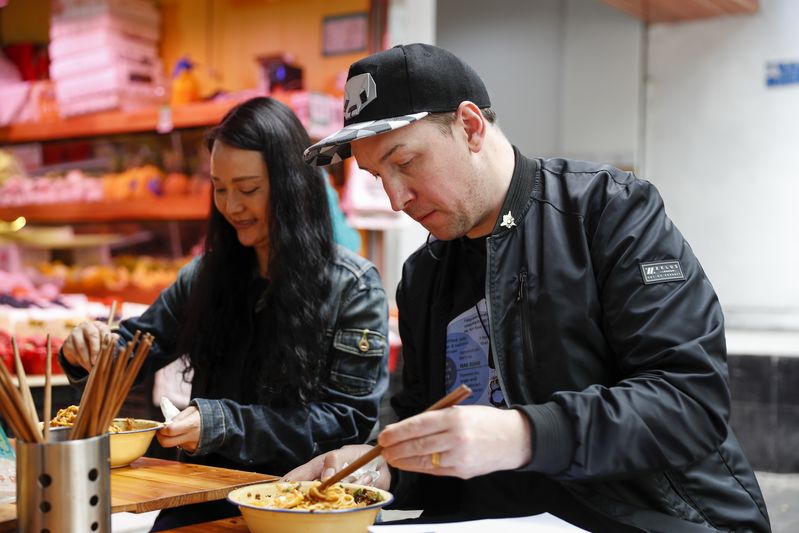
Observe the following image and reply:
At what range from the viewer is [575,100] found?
7.89m

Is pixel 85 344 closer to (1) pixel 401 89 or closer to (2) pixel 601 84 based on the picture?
(1) pixel 401 89

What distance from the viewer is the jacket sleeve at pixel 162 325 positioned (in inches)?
103

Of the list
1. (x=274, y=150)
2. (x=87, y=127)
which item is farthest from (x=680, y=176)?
(x=274, y=150)

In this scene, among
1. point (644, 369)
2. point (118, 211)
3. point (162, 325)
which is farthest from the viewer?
point (118, 211)

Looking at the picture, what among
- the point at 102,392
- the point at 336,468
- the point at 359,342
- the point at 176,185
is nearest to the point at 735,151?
the point at 176,185

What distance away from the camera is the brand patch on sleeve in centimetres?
160

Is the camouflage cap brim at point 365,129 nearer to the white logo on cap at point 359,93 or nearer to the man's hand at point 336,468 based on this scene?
the white logo on cap at point 359,93

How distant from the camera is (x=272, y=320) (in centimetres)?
243

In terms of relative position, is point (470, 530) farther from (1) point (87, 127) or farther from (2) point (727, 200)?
(2) point (727, 200)

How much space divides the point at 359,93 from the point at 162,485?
2.81ft

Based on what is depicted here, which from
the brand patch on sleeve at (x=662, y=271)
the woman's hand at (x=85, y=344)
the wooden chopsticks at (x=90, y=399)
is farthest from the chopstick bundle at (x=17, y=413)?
the brand patch on sleeve at (x=662, y=271)

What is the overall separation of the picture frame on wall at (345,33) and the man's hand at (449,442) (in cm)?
472

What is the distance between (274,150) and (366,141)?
785 mm

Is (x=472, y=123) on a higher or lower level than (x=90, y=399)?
higher
